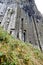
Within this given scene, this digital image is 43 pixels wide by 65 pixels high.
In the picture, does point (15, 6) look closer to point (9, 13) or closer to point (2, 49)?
point (9, 13)

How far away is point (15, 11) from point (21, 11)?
242 centimetres

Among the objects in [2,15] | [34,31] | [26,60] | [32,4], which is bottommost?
[26,60]

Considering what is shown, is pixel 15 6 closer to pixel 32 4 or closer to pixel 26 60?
pixel 32 4

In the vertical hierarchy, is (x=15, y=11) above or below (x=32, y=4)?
below

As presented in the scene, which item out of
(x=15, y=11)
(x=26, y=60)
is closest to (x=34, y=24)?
(x=15, y=11)

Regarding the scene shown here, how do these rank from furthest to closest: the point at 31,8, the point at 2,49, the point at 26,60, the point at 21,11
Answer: the point at 31,8
the point at 21,11
the point at 26,60
the point at 2,49

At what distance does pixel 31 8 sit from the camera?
2452 cm

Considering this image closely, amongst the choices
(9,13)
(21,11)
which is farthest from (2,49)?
(21,11)

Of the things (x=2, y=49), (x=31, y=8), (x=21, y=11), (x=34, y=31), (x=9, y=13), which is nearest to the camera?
(x=2, y=49)

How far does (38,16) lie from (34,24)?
2.92 m

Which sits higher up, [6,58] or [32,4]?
[32,4]

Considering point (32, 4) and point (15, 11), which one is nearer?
point (15, 11)

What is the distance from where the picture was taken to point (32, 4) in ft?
83.7

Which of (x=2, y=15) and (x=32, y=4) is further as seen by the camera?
(x=32, y=4)
